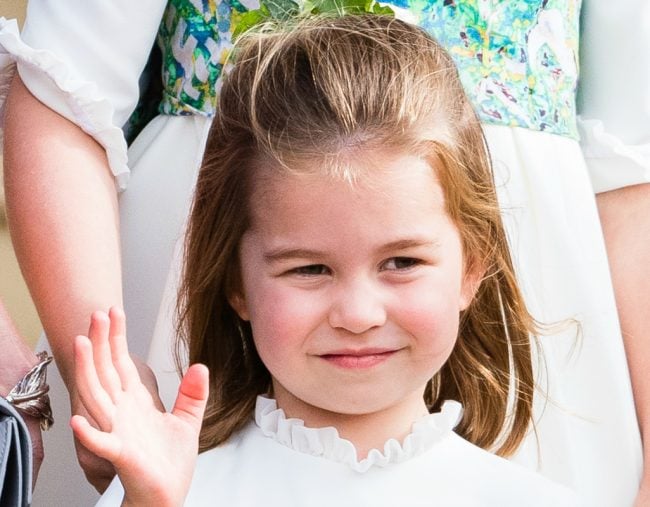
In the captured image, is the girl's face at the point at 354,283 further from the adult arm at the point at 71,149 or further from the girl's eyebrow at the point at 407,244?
the adult arm at the point at 71,149

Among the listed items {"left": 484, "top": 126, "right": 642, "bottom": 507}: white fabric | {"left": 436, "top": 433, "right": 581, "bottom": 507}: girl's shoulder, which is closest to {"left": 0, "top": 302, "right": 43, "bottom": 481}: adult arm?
{"left": 436, "top": 433, "right": 581, "bottom": 507}: girl's shoulder

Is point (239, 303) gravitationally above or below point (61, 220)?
below

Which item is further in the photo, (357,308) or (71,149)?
(71,149)

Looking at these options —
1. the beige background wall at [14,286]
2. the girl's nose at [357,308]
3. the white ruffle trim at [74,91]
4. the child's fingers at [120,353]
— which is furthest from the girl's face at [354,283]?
the beige background wall at [14,286]

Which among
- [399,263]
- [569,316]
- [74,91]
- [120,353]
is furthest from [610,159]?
[120,353]

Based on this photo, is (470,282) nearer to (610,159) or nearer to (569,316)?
(569,316)

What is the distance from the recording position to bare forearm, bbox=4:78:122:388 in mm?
1788

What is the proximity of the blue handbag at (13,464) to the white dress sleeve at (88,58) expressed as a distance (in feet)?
2.19

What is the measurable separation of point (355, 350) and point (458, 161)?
32 centimetres

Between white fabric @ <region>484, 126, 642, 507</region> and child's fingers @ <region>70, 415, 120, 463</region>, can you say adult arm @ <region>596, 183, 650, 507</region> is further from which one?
child's fingers @ <region>70, 415, 120, 463</region>

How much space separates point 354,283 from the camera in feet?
5.32

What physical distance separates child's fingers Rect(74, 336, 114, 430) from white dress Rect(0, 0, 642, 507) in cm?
55

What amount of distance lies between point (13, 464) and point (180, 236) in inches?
27.7

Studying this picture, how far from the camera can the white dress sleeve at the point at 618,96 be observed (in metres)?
2.21
